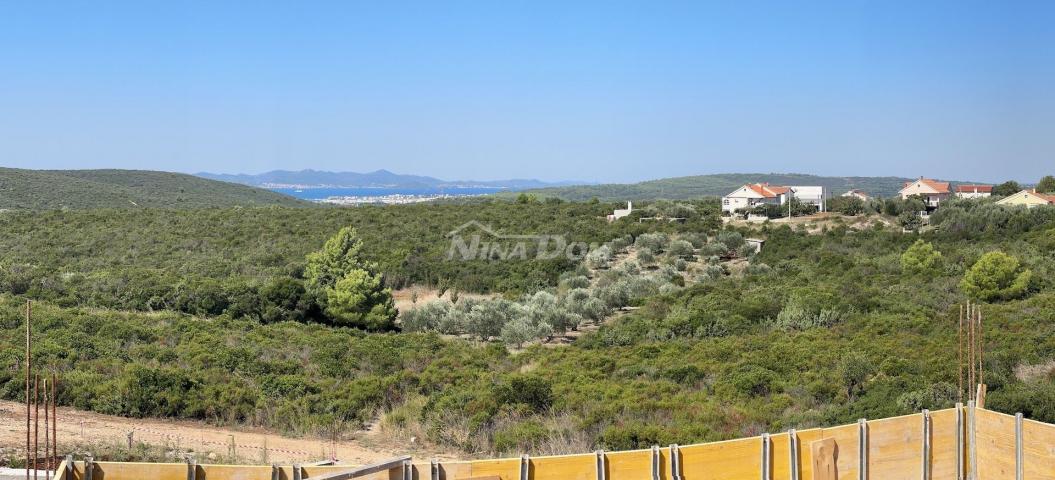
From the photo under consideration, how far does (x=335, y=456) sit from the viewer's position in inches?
362

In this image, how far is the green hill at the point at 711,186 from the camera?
14700cm

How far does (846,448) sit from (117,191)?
3210 inches

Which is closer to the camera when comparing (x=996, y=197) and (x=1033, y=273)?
(x=1033, y=273)

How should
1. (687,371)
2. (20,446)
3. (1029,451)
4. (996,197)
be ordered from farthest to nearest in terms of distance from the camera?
(996,197)
(687,371)
(20,446)
(1029,451)

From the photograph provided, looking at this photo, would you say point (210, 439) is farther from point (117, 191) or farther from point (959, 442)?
point (117, 191)

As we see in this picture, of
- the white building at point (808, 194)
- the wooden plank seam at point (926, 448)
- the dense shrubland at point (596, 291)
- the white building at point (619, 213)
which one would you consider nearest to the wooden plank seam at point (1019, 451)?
the wooden plank seam at point (926, 448)

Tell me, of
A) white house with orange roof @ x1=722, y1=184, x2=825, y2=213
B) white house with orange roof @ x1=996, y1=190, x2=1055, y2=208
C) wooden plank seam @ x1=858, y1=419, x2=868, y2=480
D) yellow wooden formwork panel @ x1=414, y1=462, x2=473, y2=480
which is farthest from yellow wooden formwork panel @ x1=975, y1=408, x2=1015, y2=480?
white house with orange roof @ x1=722, y1=184, x2=825, y2=213

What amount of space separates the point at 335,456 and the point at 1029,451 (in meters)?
6.44

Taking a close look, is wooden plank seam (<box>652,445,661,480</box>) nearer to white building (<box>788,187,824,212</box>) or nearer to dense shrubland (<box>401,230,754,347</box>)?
dense shrubland (<box>401,230,754,347</box>)

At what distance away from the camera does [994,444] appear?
296 inches

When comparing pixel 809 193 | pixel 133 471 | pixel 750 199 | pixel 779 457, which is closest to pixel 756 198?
pixel 750 199

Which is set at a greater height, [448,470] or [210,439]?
[448,470]

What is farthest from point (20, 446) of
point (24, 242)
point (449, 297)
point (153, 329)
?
point (24, 242)

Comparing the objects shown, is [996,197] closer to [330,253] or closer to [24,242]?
[330,253]
